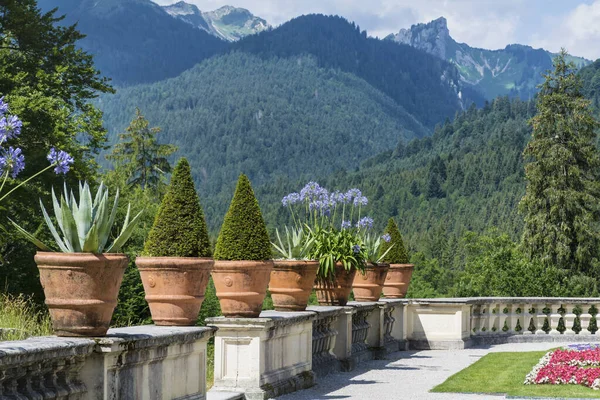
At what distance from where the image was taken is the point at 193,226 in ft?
29.9

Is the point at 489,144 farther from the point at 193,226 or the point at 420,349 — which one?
the point at 193,226

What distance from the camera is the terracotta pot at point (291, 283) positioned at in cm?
1236

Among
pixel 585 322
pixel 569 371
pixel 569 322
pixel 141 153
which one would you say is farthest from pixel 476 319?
pixel 141 153

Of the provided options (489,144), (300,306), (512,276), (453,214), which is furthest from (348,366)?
(489,144)

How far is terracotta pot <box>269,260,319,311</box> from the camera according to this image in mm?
12359

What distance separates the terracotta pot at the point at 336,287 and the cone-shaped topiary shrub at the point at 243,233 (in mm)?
4024

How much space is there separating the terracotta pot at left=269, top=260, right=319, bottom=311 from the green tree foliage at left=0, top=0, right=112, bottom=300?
12145 millimetres

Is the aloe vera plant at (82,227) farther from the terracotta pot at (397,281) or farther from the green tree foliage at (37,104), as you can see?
the green tree foliage at (37,104)

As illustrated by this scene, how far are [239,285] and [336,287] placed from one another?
4.48 metres

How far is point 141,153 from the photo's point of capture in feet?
207

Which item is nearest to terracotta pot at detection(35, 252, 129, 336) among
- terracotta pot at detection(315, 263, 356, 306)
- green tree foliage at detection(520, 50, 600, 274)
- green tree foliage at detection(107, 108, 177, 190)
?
terracotta pot at detection(315, 263, 356, 306)

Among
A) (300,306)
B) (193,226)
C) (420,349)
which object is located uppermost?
(193,226)

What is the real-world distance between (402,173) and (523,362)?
137m

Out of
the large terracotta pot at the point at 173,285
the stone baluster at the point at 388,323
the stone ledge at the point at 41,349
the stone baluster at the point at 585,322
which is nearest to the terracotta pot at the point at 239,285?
the large terracotta pot at the point at 173,285
